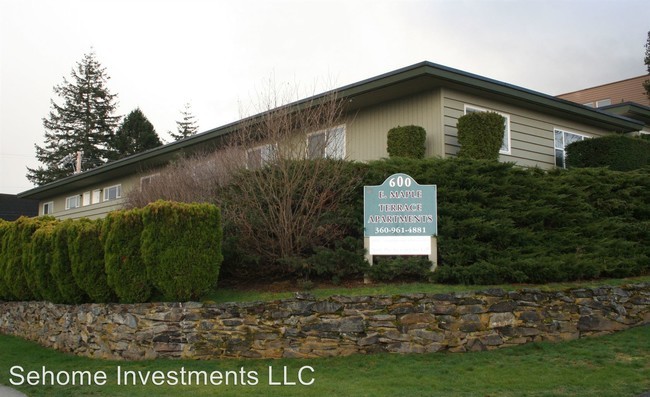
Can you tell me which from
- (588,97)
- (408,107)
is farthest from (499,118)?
(588,97)

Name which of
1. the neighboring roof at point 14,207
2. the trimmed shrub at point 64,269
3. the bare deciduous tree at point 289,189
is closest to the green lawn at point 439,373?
the trimmed shrub at point 64,269

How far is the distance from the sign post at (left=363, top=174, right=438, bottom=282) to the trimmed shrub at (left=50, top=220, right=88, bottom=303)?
5.28 metres

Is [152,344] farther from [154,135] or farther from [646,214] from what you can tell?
[154,135]

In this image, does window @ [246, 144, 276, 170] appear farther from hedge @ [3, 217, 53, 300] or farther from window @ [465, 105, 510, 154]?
window @ [465, 105, 510, 154]

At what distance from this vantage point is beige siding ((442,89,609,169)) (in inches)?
553

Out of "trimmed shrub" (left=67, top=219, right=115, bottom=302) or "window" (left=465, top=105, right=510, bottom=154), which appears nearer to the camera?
"trimmed shrub" (left=67, top=219, right=115, bottom=302)

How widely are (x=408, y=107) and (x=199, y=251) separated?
24.0 feet

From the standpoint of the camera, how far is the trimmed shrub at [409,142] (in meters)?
13.6

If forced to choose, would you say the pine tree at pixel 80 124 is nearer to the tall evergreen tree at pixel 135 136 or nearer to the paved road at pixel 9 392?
the tall evergreen tree at pixel 135 136

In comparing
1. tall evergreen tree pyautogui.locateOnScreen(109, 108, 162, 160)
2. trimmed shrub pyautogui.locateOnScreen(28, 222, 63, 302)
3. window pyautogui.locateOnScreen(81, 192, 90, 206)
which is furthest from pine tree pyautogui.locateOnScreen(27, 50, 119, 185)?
trimmed shrub pyautogui.locateOnScreen(28, 222, 63, 302)

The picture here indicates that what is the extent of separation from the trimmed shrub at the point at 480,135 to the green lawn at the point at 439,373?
5.11 meters

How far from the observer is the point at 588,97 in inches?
1489

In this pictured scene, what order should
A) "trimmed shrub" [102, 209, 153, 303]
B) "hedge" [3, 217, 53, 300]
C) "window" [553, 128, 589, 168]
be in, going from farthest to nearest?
"window" [553, 128, 589, 168] → "hedge" [3, 217, 53, 300] → "trimmed shrub" [102, 209, 153, 303]

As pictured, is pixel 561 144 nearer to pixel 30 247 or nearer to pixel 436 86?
pixel 436 86
